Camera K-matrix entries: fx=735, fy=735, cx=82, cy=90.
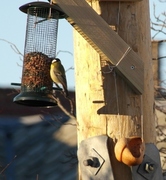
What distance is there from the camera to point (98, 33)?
14.6ft

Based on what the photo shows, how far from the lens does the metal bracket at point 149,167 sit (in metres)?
4.58

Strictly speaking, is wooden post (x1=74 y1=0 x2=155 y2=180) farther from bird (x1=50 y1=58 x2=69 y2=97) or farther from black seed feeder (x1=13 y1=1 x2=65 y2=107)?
bird (x1=50 y1=58 x2=69 y2=97)

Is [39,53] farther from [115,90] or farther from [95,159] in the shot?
[95,159]

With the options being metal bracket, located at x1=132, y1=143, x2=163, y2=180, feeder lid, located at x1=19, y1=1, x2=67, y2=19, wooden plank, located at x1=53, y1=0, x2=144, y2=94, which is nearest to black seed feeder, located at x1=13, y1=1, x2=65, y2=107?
feeder lid, located at x1=19, y1=1, x2=67, y2=19

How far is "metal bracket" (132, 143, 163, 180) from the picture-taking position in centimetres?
458

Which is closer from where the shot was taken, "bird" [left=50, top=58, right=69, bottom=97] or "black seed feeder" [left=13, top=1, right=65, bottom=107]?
"black seed feeder" [left=13, top=1, right=65, bottom=107]

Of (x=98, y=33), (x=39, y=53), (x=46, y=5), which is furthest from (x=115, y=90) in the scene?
(x=39, y=53)

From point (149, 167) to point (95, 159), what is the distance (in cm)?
35

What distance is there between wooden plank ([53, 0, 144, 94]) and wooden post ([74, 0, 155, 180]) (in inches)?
3.8

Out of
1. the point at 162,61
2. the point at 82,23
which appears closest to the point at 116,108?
the point at 82,23

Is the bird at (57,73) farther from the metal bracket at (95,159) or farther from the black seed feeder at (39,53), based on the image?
the metal bracket at (95,159)

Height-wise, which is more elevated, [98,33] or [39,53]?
[98,33]

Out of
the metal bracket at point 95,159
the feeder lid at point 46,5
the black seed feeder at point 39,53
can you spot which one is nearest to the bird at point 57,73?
the black seed feeder at point 39,53

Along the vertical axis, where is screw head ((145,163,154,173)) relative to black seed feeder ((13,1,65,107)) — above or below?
below
